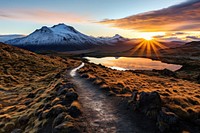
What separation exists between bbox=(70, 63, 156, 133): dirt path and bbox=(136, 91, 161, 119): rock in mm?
706

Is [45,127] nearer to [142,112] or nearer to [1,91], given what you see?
[142,112]

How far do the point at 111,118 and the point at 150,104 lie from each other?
395cm

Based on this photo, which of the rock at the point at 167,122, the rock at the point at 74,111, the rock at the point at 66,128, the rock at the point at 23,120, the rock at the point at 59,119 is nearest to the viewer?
the rock at the point at 167,122

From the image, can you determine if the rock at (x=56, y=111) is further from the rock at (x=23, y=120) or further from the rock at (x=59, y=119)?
the rock at (x=23, y=120)

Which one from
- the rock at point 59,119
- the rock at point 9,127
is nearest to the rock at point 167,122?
the rock at point 59,119

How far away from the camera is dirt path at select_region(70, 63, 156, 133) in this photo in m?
16.8

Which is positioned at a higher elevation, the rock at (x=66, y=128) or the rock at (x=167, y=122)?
the rock at (x=167, y=122)

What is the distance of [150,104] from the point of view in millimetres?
19984

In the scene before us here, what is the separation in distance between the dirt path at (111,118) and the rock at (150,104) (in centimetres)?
71

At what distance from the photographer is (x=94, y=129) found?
1677cm

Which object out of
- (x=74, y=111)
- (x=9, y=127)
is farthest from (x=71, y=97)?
(x=9, y=127)

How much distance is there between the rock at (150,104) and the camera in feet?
61.9

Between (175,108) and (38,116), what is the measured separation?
1361 cm

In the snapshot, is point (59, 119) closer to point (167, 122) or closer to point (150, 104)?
point (150, 104)
